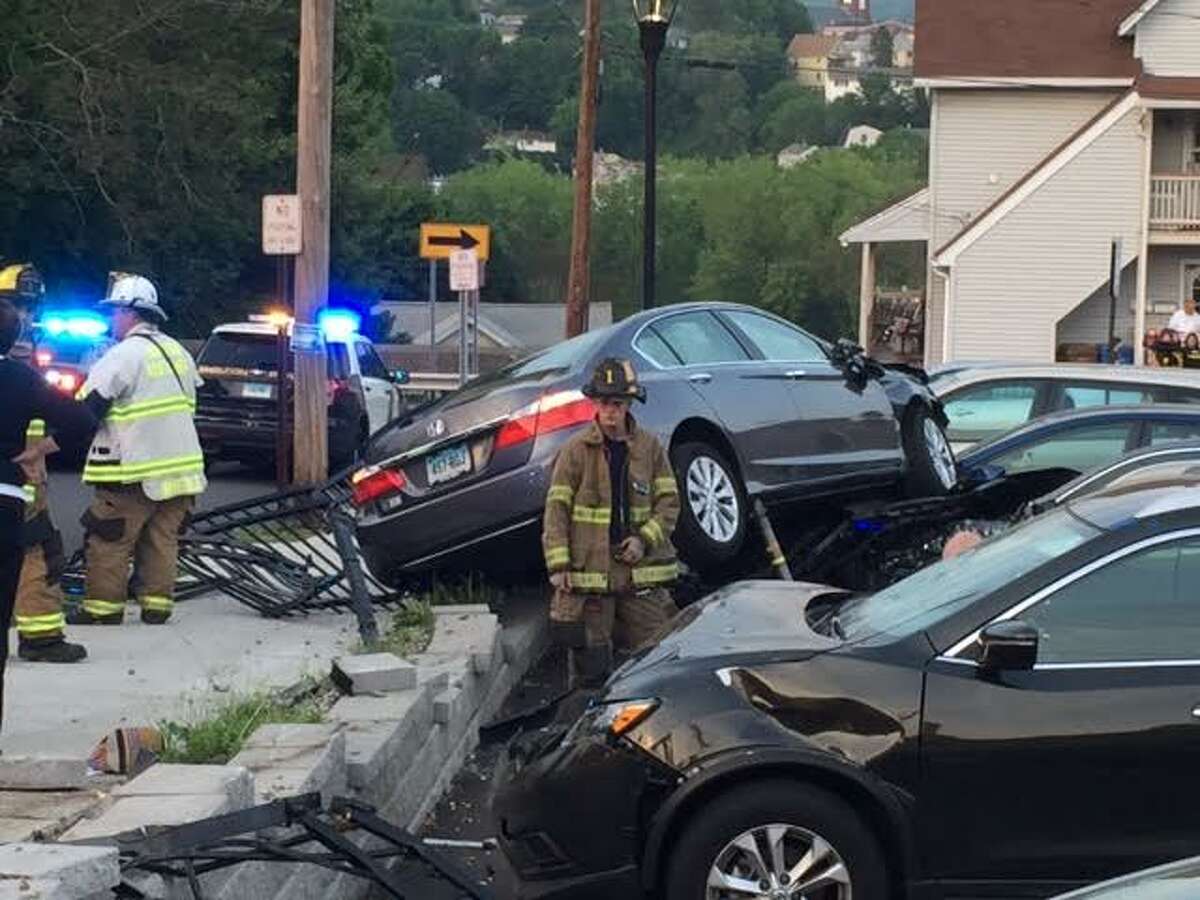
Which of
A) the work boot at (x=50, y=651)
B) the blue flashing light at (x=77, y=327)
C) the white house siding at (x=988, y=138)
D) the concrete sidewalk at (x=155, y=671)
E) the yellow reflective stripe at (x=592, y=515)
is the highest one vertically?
the white house siding at (x=988, y=138)

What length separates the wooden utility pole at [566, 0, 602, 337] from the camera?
2981cm

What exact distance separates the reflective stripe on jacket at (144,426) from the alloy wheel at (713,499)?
257cm

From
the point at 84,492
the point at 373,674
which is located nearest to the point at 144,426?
the point at 373,674

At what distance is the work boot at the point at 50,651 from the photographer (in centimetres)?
924

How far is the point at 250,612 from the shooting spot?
37.2ft

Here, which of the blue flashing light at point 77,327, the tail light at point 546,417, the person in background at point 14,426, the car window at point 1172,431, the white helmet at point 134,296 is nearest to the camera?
the person in background at point 14,426

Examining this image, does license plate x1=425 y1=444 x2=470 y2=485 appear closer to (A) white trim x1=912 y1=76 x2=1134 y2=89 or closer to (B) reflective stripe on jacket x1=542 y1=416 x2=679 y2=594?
(B) reflective stripe on jacket x1=542 y1=416 x2=679 y2=594

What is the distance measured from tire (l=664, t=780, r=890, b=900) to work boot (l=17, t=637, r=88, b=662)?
4172 millimetres

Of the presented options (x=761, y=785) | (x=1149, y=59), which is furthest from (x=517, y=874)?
(x=1149, y=59)

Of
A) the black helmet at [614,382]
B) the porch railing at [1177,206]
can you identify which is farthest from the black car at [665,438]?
the porch railing at [1177,206]

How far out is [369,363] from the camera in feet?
82.2

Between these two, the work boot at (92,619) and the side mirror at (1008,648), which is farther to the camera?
the work boot at (92,619)

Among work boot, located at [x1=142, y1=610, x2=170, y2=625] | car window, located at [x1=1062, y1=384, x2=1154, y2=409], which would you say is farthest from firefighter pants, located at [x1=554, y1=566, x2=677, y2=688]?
car window, located at [x1=1062, y1=384, x2=1154, y2=409]

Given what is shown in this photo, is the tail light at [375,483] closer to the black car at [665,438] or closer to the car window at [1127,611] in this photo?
the black car at [665,438]
